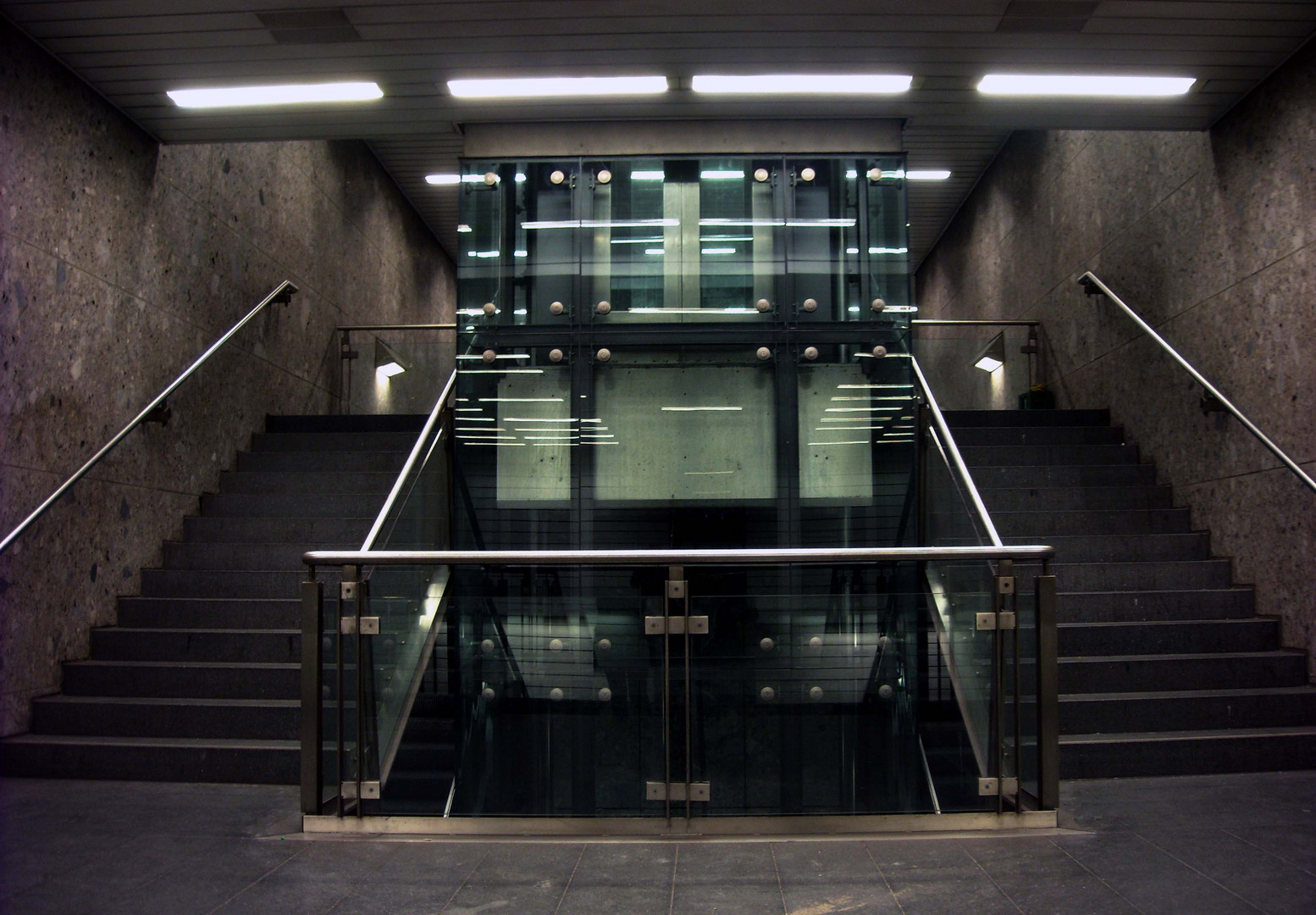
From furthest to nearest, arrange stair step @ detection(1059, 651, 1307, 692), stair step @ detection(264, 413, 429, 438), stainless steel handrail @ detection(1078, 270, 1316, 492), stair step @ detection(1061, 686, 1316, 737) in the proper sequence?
1. stair step @ detection(264, 413, 429, 438)
2. stainless steel handrail @ detection(1078, 270, 1316, 492)
3. stair step @ detection(1059, 651, 1307, 692)
4. stair step @ detection(1061, 686, 1316, 737)

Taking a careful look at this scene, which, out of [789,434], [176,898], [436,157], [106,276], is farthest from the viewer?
[436,157]

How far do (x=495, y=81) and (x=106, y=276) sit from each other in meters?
2.41

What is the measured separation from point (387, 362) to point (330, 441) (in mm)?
1691

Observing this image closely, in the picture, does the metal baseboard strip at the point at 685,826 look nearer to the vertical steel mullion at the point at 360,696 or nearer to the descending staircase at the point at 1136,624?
the vertical steel mullion at the point at 360,696

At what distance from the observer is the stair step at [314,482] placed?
7117 mm

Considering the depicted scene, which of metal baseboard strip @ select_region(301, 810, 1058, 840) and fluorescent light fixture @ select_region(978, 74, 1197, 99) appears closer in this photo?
metal baseboard strip @ select_region(301, 810, 1058, 840)

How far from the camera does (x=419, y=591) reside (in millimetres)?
4027

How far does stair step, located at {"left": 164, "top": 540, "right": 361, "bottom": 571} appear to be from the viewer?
633cm

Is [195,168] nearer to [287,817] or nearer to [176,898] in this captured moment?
A: [287,817]

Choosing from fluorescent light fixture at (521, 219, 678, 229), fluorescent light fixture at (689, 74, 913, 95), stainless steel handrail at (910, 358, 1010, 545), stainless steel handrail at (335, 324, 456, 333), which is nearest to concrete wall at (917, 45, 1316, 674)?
stainless steel handrail at (910, 358, 1010, 545)

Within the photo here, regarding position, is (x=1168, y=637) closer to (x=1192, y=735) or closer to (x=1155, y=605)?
(x=1155, y=605)

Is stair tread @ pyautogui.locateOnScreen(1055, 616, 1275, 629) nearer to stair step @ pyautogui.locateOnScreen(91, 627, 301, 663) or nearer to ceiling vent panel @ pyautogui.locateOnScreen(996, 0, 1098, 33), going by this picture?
ceiling vent panel @ pyautogui.locateOnScreen(996, 0, 1098, 33)

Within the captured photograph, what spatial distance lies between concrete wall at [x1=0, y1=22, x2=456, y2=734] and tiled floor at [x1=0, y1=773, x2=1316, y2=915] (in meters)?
1.67

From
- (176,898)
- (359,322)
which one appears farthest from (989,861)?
(359,322)
